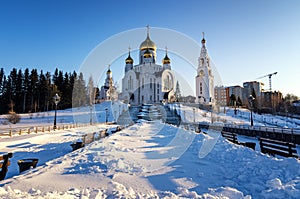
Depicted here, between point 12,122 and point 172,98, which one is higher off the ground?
point 172,98

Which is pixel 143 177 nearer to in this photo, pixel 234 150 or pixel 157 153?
pixel 157 153

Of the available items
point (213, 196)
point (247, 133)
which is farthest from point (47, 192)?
point (247, 133)

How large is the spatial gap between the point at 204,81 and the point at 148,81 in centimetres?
A: 1978

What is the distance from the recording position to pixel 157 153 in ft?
25.2

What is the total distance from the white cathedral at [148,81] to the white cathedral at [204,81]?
966cm

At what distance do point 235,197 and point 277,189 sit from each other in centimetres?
86

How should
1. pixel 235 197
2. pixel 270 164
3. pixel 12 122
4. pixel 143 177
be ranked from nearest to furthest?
pixel 235 197, pixel 143 177, pixel 270 164, pixel 12 122

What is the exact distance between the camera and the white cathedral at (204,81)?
6762cm

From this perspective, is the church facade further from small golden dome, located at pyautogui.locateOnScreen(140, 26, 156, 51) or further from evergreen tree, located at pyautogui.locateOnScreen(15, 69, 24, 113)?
evergreen tree, located at pyautogui.locateOnScreen(15, 69, 24, 113)

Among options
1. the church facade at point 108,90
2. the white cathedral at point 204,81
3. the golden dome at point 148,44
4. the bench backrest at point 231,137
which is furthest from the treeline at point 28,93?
the bench backrest at point 231,137

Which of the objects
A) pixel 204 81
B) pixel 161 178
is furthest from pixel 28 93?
pixel 161 178

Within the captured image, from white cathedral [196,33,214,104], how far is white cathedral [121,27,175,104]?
9.66m

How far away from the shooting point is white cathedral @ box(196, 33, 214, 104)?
6762 cm

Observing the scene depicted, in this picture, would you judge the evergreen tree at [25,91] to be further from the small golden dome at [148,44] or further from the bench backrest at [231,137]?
the bench backrest at [231,137]
